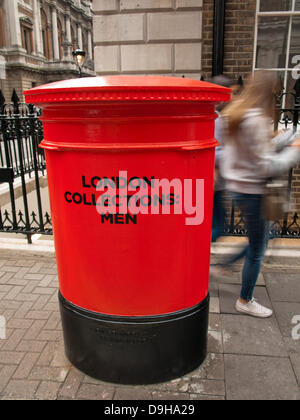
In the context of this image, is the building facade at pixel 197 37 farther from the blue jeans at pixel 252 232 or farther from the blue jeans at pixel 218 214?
the blue jeans at pixel 252 232

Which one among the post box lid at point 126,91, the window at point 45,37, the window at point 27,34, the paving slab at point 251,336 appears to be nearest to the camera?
the post box lid at point 126,91

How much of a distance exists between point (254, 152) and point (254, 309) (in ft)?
4.23

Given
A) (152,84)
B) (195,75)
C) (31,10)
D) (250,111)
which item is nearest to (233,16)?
(195,75)

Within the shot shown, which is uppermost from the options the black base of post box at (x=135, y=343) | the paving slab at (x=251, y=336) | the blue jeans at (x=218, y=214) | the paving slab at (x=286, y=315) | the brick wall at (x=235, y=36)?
the brick wall at (x=235, y=36)

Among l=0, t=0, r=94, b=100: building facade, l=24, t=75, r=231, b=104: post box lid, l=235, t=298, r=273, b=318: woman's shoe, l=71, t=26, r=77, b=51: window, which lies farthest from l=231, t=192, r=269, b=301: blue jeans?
l=71, t=26, r=77, b=51: window

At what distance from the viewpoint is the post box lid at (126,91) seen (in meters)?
1.60

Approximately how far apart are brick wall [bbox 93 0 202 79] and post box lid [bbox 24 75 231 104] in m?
4.49

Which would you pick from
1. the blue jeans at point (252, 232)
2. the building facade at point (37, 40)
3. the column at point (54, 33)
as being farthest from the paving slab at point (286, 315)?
the column at point (54, 33)

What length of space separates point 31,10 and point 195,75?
166 ft

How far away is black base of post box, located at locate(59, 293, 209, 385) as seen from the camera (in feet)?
6.79

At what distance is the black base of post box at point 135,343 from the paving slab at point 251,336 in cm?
42

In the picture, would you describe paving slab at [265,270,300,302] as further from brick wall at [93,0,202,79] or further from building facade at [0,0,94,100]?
building facade at [0,0,94,100]

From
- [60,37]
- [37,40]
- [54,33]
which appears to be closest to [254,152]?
[37,40]
